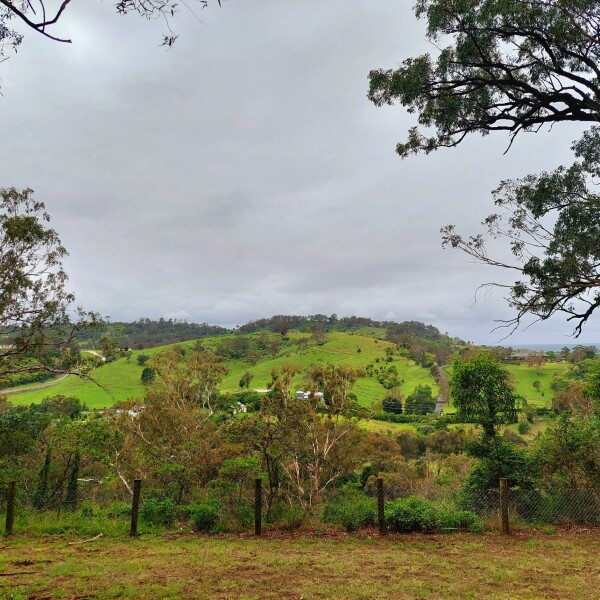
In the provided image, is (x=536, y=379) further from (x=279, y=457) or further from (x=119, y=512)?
(x=119, y=512)

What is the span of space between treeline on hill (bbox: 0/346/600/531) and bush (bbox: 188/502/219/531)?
0.07ft

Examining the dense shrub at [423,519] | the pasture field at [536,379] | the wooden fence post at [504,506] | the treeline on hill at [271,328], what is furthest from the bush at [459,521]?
the treeline on hill at [271,328]

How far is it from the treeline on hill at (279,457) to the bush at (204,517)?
0.02 metres

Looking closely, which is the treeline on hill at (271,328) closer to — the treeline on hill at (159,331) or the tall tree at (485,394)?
the treeline on hill at (159,331)

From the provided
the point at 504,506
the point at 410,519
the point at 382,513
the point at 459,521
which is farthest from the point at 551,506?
the point at 382,513

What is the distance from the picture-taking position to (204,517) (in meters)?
8.39

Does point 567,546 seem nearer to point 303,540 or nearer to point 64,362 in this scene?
point 303,540

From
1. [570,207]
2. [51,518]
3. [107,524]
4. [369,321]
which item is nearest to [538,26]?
[570,207]

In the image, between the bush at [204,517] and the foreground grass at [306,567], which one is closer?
the foreground grass at [306,567]

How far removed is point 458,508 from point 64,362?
39.9 feet

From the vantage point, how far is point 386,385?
69.6 metres

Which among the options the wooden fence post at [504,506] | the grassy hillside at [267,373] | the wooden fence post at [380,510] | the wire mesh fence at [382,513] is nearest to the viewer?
the wooden fence post at [380,510]

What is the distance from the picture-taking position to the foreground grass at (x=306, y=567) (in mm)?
5199

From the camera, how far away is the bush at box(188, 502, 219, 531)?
330 inches
